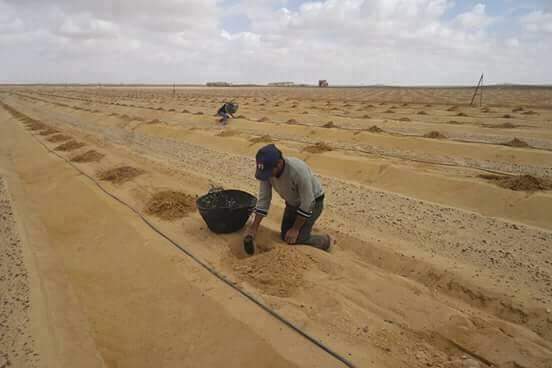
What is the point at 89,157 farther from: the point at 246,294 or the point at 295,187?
the point at 246,294

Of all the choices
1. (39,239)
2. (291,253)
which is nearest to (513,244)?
(291,253)

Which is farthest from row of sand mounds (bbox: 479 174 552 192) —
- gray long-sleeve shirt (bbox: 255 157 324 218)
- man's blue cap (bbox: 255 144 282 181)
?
man's blue cap (bbox: 255 144 282 181)

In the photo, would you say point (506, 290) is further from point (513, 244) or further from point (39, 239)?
point (39, 239)

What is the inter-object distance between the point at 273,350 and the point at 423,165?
643 cm

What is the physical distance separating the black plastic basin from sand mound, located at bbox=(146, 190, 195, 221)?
2.80 feet

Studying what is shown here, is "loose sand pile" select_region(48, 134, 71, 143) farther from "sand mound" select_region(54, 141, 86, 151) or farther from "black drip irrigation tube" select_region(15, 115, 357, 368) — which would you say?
"black drip irrigation tube" select_region(15, 115, 357, 368)

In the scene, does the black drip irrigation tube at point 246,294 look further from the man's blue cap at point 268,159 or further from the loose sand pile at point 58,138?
the loose sand pile at point 58,138

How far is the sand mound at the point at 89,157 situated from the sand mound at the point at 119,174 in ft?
5.19

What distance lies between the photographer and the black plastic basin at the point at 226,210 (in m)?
4.46

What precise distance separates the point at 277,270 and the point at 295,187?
0.95 m

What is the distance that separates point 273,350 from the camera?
106 inches

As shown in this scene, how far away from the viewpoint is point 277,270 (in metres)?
3.66

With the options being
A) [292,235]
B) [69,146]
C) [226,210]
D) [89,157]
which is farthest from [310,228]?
[69,146]

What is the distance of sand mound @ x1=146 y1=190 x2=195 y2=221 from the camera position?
5.46 meters
